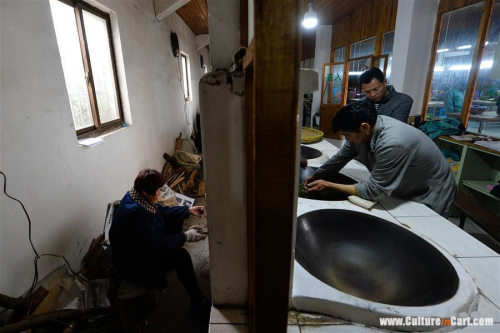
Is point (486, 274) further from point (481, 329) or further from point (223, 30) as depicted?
point (223, 30)

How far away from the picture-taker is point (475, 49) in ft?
11.0

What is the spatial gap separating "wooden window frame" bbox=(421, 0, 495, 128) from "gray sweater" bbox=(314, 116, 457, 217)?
2850 millimetres

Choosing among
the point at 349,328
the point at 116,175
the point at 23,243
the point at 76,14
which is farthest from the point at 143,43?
the point at 349,328

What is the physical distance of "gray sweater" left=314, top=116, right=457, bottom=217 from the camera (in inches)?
55.8

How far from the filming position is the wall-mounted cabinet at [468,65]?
10.5 ft

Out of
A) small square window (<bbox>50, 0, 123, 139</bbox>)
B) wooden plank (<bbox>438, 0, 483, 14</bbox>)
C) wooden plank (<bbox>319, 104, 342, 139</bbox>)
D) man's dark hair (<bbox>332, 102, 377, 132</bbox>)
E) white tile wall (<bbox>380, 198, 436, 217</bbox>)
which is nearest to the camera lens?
white tile wall (<bbox>380, 198, 436, 217</bbox>)

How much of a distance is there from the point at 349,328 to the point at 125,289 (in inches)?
65.9

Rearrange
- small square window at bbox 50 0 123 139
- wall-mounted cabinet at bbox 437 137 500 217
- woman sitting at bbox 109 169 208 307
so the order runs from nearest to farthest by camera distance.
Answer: woman sitting at bbox 109 169 208 307, small square window at bbox 50 0 123 139, wall-mounted cabinet at bbox 437 137 500 217

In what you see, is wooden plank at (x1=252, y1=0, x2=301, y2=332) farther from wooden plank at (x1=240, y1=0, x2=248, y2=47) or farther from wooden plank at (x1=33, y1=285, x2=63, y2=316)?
wooden plank at (x1=33, y1=285, x2=63, y2=316)

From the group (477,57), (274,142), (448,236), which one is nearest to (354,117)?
(448,236)

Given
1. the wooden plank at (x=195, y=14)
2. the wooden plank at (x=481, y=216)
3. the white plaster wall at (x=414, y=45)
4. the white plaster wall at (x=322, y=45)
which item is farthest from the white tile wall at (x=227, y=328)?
the white plaster wall at (x=322, y=45)

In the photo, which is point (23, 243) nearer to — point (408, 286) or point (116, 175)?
point (116, 175)

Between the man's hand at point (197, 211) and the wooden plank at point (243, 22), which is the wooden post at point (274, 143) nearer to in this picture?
the wooden plank at point (243, 22)

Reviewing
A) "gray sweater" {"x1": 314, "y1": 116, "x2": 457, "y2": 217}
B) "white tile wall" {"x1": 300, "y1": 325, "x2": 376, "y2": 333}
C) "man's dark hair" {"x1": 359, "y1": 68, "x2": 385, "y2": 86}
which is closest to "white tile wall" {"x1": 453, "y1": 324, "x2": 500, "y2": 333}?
"white tile wall" {"x1": 300, "y1": 325, "x2": 376, "y2": 333}
